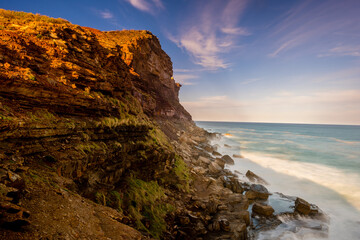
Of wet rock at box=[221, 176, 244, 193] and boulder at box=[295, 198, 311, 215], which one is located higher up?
wet rock at box=[221, 176, 244, 193]

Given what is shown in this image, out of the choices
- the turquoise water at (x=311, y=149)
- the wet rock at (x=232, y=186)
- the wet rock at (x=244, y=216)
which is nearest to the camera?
the wet rock at (x=244, y=216)

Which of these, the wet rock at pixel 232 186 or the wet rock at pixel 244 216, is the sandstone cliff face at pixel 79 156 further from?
the wet rock at pixel 232 186

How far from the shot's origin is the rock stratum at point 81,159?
4.03m

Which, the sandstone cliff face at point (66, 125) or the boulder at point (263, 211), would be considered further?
the boulder at point (263, 211)

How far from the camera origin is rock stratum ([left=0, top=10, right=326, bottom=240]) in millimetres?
4031

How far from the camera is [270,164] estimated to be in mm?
27906

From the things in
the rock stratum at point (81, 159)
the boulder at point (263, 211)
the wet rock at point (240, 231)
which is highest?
the rock stratum at point (81, 159)

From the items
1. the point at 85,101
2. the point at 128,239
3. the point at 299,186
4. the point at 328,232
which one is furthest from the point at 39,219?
the point at 299,186

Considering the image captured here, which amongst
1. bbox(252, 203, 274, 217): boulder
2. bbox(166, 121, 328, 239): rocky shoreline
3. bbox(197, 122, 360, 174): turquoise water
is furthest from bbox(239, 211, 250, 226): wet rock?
bbox(197, 122, 360, 174): turquoise water

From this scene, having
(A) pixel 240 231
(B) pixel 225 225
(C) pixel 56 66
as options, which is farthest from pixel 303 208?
(C) pixel 56 66

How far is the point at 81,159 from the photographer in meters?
6.21

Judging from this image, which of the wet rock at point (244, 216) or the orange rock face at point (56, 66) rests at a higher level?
the orange rock face at point (56, 66)

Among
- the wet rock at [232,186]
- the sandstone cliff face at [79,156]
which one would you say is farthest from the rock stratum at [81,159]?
the wet rock at [232,186]

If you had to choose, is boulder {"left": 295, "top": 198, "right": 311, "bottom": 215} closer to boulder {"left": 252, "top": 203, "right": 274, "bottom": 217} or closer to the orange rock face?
boulder {"left": 252, "top": 203, "right": 274, "bottom": 217}
